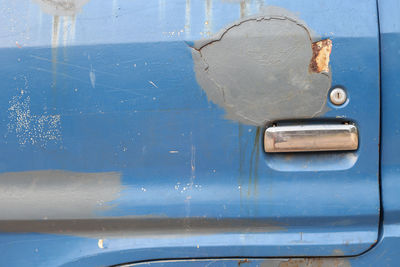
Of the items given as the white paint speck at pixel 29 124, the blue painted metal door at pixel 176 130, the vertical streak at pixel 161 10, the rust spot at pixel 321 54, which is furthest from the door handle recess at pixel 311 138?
the white paint speck at pixel 29 124

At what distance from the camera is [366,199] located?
4.56ft

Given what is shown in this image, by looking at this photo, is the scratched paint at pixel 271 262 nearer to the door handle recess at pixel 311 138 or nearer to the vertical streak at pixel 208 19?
the door handle recess at pixel 311 138

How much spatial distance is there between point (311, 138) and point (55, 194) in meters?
0.89

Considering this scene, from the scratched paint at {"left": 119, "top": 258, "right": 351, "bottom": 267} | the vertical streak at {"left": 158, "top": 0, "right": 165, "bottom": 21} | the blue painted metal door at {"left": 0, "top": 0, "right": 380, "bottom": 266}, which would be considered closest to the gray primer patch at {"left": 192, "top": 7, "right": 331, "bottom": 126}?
the blue painted metal door at {"left": 0, "top": 0, "right": 380, "bottom": 266}

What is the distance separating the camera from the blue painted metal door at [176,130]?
1.39 metres

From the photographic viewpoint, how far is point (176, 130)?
4.64 feet

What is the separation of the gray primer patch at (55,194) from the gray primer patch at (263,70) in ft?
1.57

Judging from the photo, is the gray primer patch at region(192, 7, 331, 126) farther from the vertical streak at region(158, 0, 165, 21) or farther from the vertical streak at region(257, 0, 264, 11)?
the vertical streak at region(158, 0, 165, 21)

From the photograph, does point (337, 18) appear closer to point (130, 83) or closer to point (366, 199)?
point (366, 199)

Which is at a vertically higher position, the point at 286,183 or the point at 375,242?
the point at 286,183

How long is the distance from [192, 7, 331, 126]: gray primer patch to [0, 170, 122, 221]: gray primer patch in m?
0.48

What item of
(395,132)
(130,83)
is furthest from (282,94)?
(130,83)

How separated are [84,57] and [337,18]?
0.85 meters

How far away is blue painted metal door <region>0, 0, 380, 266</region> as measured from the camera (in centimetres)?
139
